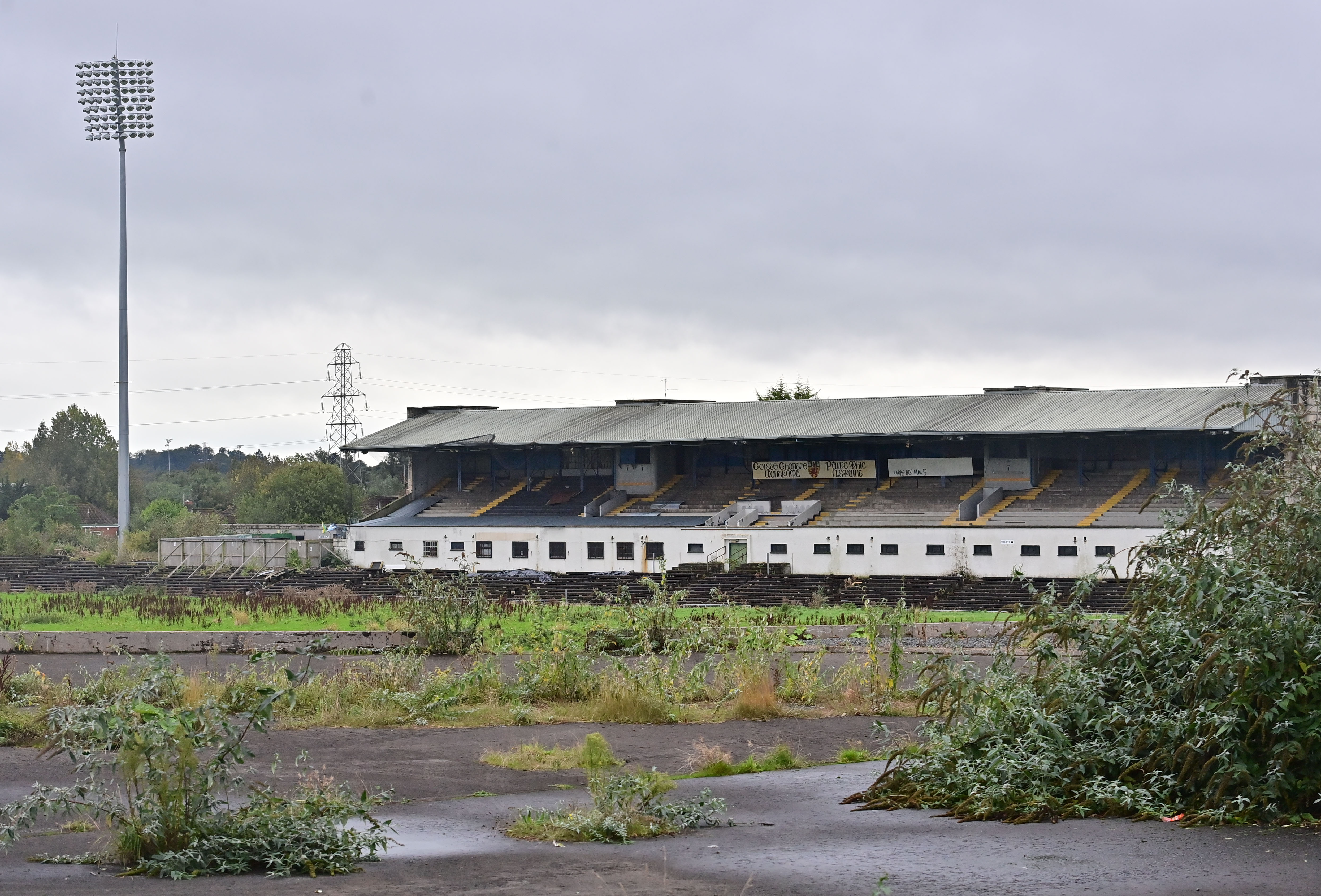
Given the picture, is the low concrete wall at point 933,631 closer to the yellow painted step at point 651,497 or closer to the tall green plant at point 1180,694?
the tall green plant at point 1180,694

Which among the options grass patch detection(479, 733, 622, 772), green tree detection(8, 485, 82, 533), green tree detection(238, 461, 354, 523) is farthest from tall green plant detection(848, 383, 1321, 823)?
green tree detection(238, 461, 354, 523)

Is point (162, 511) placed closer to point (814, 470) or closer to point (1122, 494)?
point (814, 470)

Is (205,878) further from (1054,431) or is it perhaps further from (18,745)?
(1054,431)

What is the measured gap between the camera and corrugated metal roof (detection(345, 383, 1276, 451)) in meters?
50.6

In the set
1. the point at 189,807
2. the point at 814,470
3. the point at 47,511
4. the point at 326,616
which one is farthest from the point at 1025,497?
the point at 47,511

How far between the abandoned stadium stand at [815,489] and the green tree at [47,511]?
30.3 metres

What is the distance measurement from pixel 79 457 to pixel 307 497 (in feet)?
135

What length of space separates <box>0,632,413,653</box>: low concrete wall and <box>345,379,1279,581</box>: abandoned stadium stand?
14.4 meters

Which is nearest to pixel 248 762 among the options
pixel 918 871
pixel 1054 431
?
pixel 918 871

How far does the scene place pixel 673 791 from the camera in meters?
14.3

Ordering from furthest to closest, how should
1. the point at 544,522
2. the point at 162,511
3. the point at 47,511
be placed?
the point at 47,511, the point at 162,511, the point at 544,522

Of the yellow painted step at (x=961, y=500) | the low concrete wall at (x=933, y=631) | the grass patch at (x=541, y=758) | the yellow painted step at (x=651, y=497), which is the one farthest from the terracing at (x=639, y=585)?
the grass patch at (x=541, y=758)

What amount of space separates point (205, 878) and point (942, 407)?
49.7 meters

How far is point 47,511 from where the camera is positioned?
88.8 m
